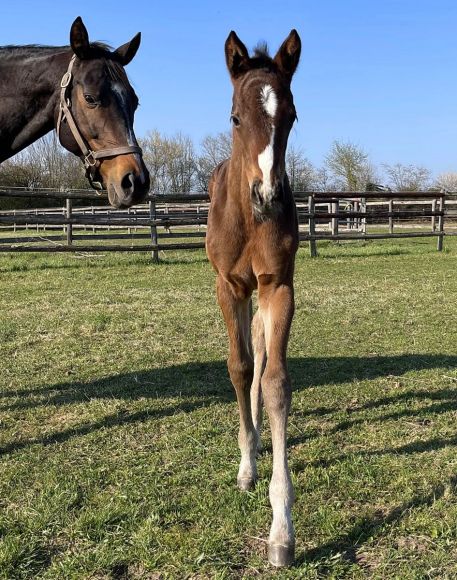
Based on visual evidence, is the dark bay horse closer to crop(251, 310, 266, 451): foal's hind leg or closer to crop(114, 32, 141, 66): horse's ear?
crop(114, 32, 141, 66): horse's ear

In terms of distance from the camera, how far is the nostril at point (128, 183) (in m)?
2.72

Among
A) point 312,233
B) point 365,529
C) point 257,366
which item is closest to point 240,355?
point 257,366

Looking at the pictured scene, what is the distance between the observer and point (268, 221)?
9.32ft

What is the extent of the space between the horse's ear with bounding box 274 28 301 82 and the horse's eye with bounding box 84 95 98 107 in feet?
3.22

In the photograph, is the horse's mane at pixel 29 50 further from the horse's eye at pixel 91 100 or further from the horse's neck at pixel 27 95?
the horse's eye at pixel 91 100

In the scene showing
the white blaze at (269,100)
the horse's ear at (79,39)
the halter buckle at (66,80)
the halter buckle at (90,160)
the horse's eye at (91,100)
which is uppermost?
the horse's ear at (79,39)

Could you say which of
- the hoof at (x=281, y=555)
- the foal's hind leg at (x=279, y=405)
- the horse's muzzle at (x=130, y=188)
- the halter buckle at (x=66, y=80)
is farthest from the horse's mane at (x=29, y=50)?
the hoof at (x=281, y=555)

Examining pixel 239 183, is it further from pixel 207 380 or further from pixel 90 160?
pixel 207 380

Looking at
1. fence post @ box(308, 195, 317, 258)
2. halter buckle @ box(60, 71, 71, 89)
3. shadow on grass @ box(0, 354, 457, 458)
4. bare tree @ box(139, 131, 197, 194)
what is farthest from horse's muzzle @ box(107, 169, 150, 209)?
bare tree @ box(139, 131, 197, 194)

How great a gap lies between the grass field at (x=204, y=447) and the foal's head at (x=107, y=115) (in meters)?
1.55

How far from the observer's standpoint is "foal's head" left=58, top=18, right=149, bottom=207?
2.75 metres

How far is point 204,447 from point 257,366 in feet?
2.17

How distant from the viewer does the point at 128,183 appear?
108 inches

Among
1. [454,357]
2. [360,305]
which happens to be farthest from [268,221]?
[360,305]
